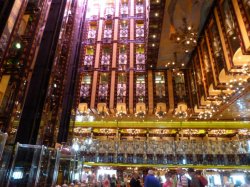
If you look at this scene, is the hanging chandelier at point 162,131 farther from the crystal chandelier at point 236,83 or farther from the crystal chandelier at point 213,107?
the crystal chandelier at point 236,83

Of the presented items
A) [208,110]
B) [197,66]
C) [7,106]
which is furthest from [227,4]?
[7,106]

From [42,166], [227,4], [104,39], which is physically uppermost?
[104,39]

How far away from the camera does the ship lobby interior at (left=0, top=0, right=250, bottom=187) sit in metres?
6.28

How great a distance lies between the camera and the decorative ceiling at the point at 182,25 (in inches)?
436

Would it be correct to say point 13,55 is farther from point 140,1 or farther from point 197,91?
point 140,1

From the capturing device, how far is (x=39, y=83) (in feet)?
26.1

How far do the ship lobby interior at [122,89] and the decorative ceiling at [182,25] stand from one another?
6 cm

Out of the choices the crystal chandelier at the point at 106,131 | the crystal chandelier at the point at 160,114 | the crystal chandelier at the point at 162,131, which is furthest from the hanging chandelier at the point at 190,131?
the crystal chandelier at the point at 106,131

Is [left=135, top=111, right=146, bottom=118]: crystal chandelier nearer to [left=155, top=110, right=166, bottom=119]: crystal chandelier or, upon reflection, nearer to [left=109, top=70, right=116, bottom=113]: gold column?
[left=155, top=110, right=166, bottom=119]: crystal chandelier

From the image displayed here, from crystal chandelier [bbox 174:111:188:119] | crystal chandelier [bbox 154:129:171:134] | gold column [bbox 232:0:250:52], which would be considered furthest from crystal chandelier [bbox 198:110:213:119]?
gold column [bbox 232:0:250:52]

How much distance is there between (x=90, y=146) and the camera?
Result: 57.5 feet

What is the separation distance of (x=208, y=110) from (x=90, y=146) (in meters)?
8.79

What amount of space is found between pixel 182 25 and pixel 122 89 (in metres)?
7.10

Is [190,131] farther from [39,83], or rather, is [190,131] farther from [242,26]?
[39,83]
